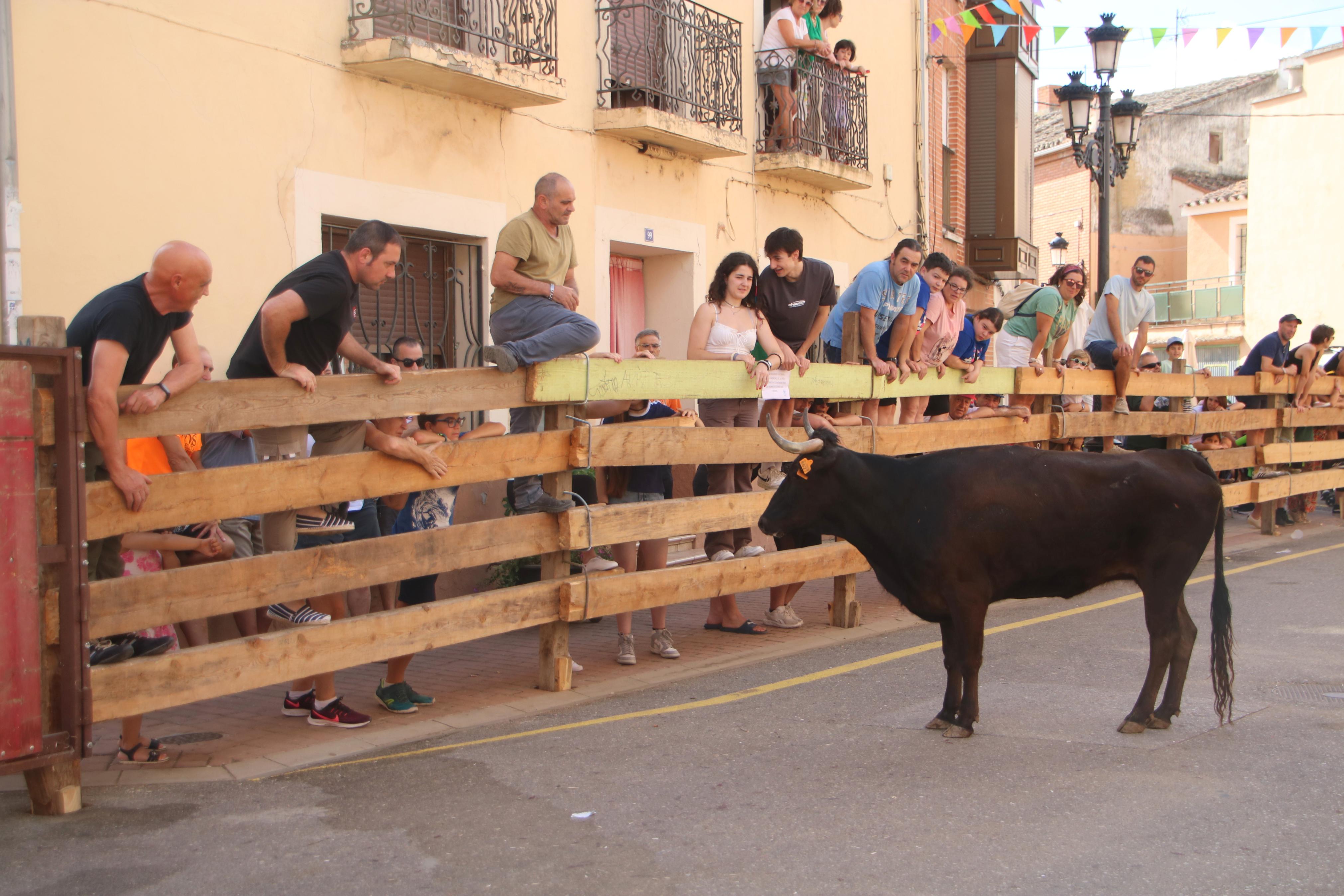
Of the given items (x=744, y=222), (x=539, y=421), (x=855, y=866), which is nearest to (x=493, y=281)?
(x=539, y=421)

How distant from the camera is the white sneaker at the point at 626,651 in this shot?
748 centimetres

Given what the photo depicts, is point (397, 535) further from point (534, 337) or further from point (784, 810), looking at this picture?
point (784, 810)

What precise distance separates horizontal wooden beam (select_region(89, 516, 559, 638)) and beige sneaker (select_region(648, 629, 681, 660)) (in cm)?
129

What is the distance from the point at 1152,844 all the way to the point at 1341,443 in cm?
1312

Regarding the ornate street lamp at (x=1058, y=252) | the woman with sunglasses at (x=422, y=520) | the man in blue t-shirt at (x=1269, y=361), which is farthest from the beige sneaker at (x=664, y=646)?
the ornate street lamp at (x=1058, y=252)

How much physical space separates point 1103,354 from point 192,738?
8771mm

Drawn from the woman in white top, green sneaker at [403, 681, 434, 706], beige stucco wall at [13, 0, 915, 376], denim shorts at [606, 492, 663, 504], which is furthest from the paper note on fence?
beige stucco wall at [13, 0, 915, 376]

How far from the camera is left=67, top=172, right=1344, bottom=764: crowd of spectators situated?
503 centimetres

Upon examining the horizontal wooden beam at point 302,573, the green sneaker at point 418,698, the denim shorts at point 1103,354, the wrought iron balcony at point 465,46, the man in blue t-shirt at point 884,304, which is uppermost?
the wrought iron balcony at point 465,46

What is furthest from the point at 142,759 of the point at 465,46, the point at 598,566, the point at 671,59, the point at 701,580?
the point at 671,59

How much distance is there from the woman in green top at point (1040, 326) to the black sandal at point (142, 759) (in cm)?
740

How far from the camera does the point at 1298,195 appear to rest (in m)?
33.2

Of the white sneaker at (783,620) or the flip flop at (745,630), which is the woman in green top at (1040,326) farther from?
the flip flop at (745,630)

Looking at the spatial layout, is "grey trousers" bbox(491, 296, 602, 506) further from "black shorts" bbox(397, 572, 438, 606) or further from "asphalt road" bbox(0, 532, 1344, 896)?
"asphalt road" bbox(0, 532, 1344, 896)
